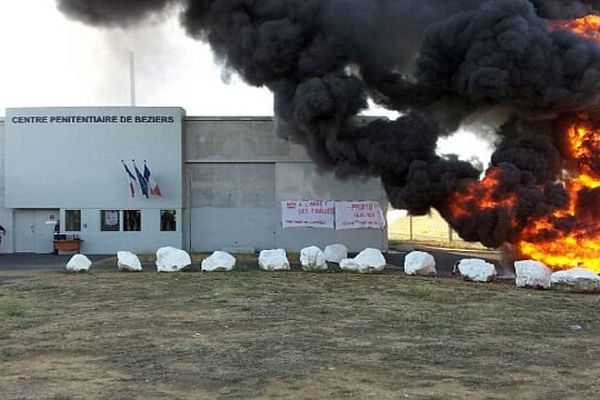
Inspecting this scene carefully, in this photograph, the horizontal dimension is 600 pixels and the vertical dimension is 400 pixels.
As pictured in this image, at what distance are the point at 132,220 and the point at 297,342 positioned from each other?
1076 inches

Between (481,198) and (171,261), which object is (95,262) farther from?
(481,198)

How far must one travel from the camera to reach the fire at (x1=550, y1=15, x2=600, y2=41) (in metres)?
23.5

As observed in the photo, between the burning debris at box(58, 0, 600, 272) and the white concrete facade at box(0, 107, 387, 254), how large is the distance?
916 centimetres

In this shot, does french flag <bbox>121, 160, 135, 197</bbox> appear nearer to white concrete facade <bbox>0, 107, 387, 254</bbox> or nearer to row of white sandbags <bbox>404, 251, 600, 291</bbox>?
white concrete facade <bbox>0, 107, 387, 254</bbox>

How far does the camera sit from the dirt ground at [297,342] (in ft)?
28.8

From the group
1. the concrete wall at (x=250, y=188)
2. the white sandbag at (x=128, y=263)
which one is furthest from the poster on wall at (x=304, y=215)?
the white sandbag at (x=128, y=263)

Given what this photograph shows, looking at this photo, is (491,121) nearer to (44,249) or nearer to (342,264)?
(342,264)

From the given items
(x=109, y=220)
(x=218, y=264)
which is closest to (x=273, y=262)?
(x=218, y=264)

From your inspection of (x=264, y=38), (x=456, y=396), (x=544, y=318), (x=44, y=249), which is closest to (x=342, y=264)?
(x=264, y=38)

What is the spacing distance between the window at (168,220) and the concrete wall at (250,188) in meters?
0.98

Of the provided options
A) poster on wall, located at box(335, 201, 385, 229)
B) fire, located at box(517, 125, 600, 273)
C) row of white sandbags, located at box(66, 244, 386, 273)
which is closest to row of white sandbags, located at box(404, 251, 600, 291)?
fire, located at box(517, 125, 600, 273)

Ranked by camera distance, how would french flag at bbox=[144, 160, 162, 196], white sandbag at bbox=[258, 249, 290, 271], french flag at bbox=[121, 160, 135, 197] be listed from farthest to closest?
french flag at bbox=[121, 160, 135, 197] → french flag at bbox=[144, 160, 162, 196] → white sandbag at bbox=[258, 249, 290, 271]

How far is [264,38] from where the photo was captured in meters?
26.2

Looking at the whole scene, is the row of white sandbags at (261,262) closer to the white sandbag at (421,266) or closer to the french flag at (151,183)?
the white sandbag at (421,266)
